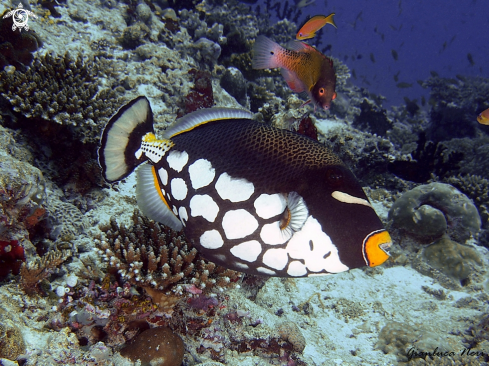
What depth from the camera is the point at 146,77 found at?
5449 millimetres

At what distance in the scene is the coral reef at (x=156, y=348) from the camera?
6.61 feet

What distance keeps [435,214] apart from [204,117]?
4492 mm

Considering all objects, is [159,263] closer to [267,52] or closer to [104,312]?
[104,312]

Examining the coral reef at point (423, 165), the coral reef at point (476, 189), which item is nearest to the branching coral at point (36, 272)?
the coral reef at point (423, 165)

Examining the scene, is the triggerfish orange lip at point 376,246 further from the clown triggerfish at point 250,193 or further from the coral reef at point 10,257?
the coral reef at point 10,257

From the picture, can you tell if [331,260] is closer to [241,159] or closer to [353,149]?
[241,159]

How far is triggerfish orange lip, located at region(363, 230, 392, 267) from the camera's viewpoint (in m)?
1.45

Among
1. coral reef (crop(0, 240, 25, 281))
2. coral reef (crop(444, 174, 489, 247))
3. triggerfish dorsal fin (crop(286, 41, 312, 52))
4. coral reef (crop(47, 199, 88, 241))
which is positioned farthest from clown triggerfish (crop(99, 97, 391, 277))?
coral reef (crop(444, 174, 489, 247))

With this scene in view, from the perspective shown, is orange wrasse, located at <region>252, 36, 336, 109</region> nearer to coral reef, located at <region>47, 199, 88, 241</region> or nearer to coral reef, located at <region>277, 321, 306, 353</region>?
coral reef, located at <region>277, 321, 306, 353</region>

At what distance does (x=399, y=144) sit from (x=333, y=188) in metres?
Answer: 11.9

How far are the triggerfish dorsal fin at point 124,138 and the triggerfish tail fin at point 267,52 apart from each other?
2.43m

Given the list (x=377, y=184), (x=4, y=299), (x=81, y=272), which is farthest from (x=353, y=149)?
(x=4, y=299)

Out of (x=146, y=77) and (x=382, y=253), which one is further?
(x=146, y=77)

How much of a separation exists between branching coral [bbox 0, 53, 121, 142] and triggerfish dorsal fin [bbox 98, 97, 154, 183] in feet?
5.45
